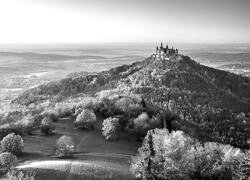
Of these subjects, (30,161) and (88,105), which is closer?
(30,161)

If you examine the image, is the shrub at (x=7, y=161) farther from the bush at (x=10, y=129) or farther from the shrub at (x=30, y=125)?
the shrub at (x=30, y=125)

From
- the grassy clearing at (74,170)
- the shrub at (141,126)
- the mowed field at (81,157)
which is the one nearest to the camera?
the grassy clearing at (74,170)

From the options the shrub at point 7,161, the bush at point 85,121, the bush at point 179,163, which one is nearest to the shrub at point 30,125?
the bush at point 85,121

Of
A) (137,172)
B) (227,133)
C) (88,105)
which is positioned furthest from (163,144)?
(227,133)

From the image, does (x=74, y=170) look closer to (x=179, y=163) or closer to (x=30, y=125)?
(x=179, y=163)

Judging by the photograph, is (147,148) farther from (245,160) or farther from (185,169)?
(245,160)

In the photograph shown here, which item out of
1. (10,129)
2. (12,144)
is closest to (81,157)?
(12,144)

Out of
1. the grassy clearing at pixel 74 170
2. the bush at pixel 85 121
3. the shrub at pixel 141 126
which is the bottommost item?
the shrub at pixel 141 126

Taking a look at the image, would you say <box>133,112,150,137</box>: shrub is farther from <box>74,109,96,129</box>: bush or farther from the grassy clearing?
the grassy clearing
